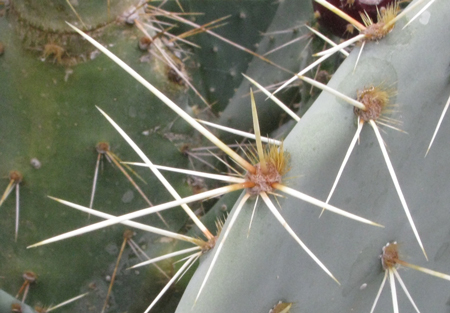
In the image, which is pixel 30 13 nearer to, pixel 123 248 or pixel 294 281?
pixel 123 248

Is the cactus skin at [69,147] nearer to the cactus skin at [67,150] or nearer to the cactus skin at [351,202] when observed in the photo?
the cactus skin at [67,150]

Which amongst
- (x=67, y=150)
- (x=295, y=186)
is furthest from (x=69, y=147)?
(x=295, y=186)

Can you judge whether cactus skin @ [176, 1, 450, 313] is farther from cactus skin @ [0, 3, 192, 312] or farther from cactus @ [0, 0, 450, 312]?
cactus skin @ [0, 3, 192, 312]

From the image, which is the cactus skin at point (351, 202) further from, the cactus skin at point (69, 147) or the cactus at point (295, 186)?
the cactus skin at point (69, 147)

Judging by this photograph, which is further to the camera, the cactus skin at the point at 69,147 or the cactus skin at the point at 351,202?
the cactus skin at the point at 69,147

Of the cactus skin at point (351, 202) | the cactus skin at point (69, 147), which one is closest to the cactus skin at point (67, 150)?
the cactus skin at point (69, 147)

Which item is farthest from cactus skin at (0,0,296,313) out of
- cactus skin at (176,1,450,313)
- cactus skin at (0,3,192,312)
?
cactus skin at (176,1,450,313)

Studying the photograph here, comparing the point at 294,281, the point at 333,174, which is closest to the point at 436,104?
the point at 333,174
